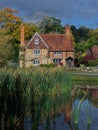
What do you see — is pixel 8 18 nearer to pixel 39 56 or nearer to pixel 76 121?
pixel 39 56

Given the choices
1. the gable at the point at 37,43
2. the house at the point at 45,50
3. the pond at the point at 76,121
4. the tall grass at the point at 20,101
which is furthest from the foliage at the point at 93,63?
the tall grass at the point at 20,101

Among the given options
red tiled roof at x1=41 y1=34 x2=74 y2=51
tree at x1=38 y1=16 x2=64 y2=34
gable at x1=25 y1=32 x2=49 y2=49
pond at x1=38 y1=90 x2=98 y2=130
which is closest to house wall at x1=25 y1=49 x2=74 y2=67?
gable at x1=25 y1=32 x2=49 y2=49

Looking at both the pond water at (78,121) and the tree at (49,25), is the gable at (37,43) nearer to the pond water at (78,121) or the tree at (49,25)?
the tree at (49,25)

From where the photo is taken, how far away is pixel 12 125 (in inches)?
535

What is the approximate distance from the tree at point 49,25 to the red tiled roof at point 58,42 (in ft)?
81.4

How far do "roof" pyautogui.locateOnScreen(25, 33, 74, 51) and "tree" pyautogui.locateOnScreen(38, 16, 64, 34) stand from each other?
2490 centimetres

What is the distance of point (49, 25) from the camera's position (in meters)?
97.3

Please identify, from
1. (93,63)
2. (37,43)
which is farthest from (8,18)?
(93,63)

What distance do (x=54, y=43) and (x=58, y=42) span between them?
802mm

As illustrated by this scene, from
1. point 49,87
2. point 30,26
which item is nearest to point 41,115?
point 49,87

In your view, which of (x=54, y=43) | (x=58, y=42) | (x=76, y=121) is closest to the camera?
(x=76, y=121)

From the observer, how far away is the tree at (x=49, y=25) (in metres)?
96.8

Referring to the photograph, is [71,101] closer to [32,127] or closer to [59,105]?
[59,105]

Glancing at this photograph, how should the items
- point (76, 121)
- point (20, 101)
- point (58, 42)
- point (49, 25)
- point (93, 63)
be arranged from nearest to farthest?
point (20, 101)
point (76, 121)
point (93, 63)
point (58, 42)
point (49, 25)
